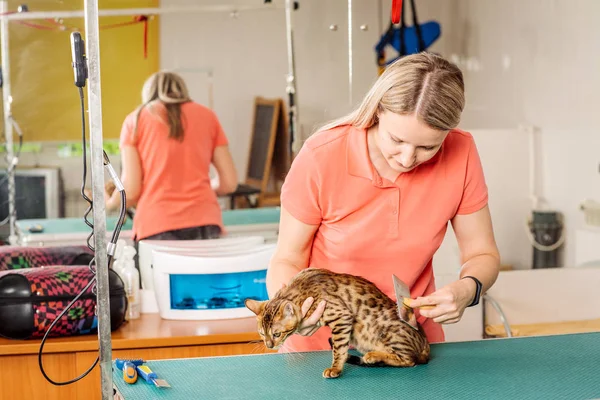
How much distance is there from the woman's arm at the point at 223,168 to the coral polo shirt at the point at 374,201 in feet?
4.57

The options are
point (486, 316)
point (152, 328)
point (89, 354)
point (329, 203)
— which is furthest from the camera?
point (486, 316)

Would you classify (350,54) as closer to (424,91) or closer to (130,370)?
(424,91)

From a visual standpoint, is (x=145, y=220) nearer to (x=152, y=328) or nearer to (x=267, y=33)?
(x=152, y=328)

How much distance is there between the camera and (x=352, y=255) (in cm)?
173

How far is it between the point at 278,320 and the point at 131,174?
159 cm

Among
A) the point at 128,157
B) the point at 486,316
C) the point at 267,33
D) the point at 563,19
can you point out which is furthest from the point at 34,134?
the point at 563,19

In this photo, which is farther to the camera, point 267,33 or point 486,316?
point 267,33

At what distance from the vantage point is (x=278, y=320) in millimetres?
1513

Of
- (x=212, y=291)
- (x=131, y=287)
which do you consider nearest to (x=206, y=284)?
(x=212, y=291)

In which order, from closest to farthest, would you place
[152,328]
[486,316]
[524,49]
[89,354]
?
[89,354] < [152,328] < [486,316] < [524,49]

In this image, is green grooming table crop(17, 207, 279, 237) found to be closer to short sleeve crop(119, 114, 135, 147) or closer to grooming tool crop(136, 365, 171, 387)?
short sleeve crop(119, 114, 135, 147)

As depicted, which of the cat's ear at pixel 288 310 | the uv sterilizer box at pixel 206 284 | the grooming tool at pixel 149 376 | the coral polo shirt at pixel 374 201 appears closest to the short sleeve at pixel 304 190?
the coral polo shirt at pixel 374 201

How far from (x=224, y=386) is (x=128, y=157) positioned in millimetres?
1656

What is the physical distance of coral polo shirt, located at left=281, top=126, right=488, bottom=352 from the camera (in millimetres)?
1694
